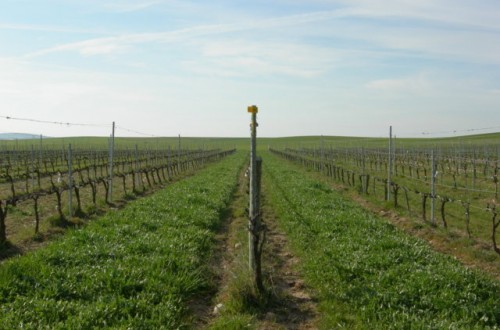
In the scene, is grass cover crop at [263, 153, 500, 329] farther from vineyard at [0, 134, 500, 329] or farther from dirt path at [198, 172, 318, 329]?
dirt path at [198, 172, 318, 329]

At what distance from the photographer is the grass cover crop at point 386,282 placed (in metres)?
5.47

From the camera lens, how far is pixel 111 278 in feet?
20.9

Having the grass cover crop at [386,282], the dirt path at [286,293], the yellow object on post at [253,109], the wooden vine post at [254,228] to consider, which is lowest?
the dirt path at [286,293]

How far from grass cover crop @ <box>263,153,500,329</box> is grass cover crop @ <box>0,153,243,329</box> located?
1963 mm

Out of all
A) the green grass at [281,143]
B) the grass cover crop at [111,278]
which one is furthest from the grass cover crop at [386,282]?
the green grass at [281,143]

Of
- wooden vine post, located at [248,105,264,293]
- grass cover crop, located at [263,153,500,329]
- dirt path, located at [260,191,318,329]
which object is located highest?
wooden vine post, located at [248,105,264,293]

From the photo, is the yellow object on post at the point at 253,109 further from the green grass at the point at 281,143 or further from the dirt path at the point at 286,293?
the green grass at the point at 281,143

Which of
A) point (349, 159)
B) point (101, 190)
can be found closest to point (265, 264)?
point (101, 190)

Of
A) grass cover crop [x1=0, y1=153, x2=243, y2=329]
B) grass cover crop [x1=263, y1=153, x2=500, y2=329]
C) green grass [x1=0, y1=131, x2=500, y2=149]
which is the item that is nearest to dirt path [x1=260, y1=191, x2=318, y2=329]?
grass cover crop [x1=263, y1=153, x2=500, y2=329]

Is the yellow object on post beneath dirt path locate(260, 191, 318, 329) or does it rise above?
above

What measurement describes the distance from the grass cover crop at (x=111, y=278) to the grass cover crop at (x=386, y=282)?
1.96m

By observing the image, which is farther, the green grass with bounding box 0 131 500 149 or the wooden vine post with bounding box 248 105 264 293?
the green grass with bounding box 0 131 500 149

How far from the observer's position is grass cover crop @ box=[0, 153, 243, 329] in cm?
528

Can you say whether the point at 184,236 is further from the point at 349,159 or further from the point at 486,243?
the point at 349,159
